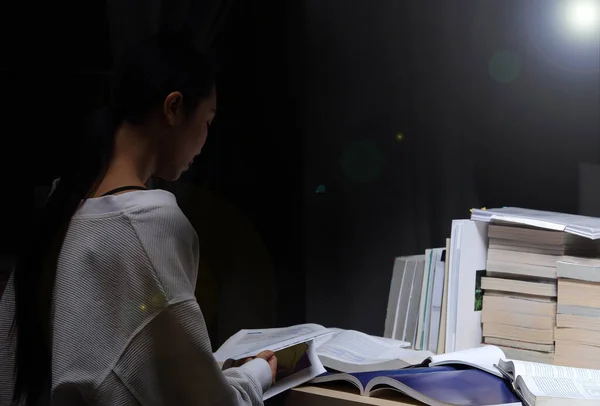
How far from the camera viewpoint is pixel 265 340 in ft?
4.58

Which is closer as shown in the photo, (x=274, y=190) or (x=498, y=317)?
(x=498, y=317)

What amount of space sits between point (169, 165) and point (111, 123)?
111 mm

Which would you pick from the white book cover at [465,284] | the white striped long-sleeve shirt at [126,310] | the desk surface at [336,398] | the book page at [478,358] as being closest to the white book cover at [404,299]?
the white book cover at [465,284]

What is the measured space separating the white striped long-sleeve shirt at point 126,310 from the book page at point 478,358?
645 mm

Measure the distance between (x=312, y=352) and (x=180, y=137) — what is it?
0.53 metres

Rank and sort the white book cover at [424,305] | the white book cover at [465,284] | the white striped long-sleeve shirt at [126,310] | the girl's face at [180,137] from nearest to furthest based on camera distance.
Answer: the white striped long-sleeve shirt at [126,310], the girl's face at [180,137], the white book cover at [465,284], the white book cover at [424,305]

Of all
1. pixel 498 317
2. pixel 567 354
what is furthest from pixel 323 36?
pixel 567 354

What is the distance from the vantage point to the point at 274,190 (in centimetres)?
219

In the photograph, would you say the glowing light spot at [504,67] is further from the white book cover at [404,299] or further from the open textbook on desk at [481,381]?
the open textbook on desk at [481,381]

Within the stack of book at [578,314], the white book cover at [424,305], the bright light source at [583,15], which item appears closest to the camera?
the stack of book at [578,314]

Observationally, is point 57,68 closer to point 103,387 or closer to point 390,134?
point 103,387

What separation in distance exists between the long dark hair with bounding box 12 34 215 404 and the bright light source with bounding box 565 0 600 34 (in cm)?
132

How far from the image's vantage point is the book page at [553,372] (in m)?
1.31

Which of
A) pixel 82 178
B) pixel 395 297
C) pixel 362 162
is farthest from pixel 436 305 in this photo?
pixel 82 178
